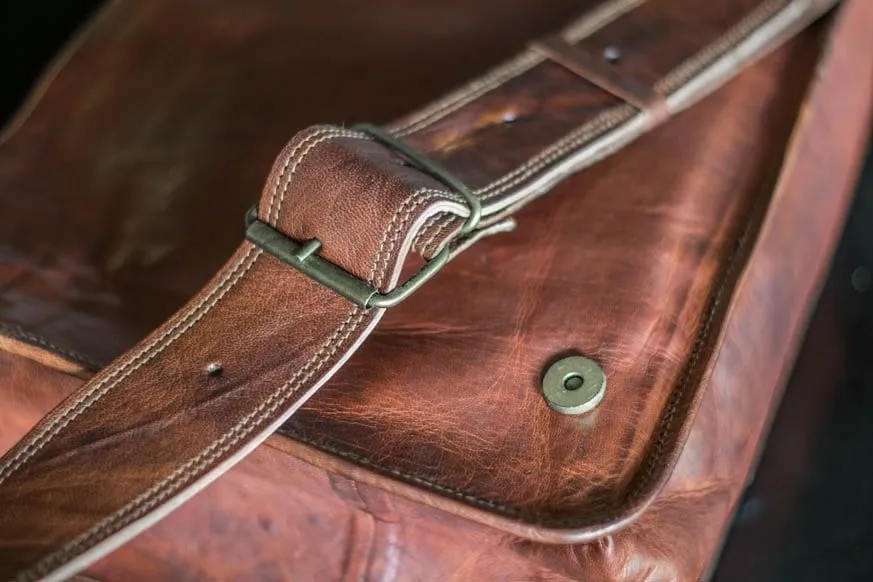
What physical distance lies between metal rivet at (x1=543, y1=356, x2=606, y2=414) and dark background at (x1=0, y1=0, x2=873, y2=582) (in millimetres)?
257

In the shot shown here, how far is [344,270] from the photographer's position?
1.75 ft

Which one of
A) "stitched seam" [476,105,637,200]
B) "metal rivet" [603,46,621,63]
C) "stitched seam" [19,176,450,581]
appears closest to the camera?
"stitched seam" [19,176,450,581]

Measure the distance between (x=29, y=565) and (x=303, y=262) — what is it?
218 mm

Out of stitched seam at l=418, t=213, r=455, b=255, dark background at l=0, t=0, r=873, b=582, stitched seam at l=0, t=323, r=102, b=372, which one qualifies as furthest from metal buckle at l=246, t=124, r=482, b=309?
dark background at l=0, t=0, r=873, b=582

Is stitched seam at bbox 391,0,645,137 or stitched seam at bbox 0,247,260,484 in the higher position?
stitched seam at bbox 391,0,645,137

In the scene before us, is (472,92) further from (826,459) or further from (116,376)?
(826,459)

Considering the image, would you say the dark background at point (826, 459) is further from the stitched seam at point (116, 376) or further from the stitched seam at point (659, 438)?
the stitched seam at point (116, 376)

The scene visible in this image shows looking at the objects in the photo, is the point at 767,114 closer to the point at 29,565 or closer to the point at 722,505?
the point at 722,505

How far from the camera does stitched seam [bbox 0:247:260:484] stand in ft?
1.68

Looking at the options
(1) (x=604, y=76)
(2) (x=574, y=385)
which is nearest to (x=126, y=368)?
(2) (x=574, y=385)

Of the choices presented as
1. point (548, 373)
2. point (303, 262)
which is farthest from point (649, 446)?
point (303, 262)

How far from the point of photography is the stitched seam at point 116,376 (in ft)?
1.68

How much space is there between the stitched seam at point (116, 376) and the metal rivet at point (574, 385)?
0.63 ft

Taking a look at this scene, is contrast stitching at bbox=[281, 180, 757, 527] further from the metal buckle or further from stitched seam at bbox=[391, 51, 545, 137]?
stitched seam at bbox=[391, 51, 545, 137]
